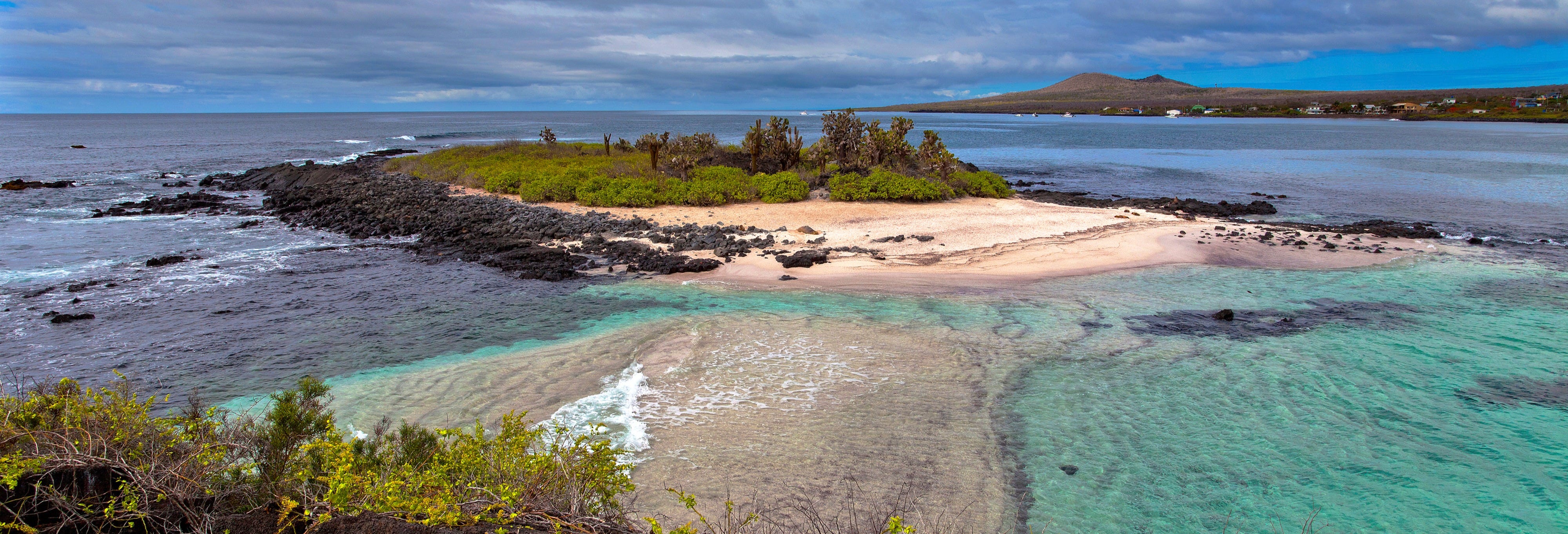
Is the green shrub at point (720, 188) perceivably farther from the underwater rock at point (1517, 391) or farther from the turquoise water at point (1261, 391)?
the underwater rock at point (1517, 391)

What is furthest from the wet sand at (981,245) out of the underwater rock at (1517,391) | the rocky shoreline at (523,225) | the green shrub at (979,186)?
the underwater rock at (1517,391)

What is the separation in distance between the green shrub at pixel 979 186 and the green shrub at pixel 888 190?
1.48 m

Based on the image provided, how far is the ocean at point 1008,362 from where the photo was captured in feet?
23.5

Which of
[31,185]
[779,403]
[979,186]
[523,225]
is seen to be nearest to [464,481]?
[779,403]

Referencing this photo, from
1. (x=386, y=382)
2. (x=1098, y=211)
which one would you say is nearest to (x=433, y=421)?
(x=386, y=382)

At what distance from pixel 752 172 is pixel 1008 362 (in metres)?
20.0

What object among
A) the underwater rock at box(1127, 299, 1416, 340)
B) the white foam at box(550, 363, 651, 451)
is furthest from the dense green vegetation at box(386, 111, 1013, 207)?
the white foam at box(550, 363, 651, 451)

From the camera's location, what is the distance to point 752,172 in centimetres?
2902

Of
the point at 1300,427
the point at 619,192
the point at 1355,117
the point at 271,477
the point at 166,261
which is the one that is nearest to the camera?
the point at 271,477

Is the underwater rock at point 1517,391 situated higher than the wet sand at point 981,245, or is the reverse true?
the wet sand at point 981,245

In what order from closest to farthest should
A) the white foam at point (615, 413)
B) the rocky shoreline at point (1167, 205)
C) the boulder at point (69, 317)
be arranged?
the white foam at point (615, 413)
the boulder at point (69, 317)
the rocky shoreline at point (1167, 205)

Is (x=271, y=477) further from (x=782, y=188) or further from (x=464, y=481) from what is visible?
(x=782, y=188)

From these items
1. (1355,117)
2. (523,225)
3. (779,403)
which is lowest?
(779,403)

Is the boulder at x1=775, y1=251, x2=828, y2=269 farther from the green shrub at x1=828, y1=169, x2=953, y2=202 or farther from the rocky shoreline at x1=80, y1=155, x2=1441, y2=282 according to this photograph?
the green shrub at x1=828, y1=169, x2=953, y2=202
